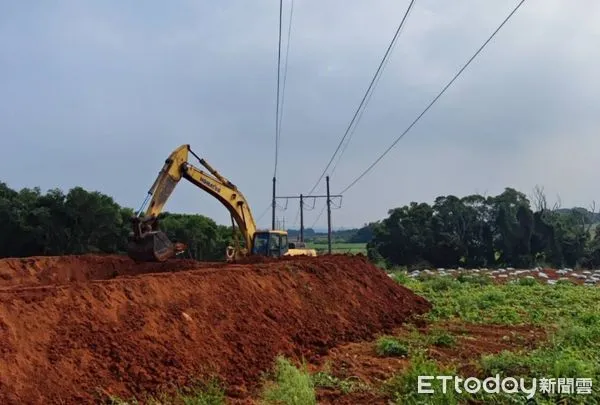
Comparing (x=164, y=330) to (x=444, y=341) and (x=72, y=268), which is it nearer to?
(x=444, y=341)

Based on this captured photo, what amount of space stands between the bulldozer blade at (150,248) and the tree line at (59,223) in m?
20.2

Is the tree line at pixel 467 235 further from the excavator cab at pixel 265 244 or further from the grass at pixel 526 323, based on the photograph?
the grass at pixel 526 323

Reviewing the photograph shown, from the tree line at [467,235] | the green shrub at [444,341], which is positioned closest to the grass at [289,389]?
the green shrub at [444,341]

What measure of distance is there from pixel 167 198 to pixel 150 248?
1.61 metres

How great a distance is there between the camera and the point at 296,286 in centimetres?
1168

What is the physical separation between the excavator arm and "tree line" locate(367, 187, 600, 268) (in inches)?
1021

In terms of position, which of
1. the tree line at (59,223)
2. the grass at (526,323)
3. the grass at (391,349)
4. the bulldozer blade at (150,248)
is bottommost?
the grass at (391,349)

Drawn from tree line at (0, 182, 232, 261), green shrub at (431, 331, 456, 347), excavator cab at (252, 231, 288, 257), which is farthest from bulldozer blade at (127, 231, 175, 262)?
tree line at (0, 182, 232, 261)

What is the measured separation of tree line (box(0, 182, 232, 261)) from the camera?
3222 cm

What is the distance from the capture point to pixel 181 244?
15.6 meters

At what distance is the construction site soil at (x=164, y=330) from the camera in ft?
20.7

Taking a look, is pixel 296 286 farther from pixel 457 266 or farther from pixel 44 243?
pixel 457 266

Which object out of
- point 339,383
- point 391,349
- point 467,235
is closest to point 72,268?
point 391,349

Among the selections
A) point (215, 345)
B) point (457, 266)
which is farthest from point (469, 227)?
point (215, 345)
